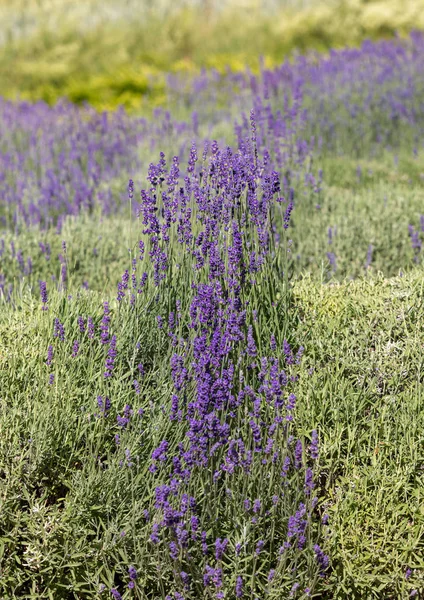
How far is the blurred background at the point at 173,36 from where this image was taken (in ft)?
38.7

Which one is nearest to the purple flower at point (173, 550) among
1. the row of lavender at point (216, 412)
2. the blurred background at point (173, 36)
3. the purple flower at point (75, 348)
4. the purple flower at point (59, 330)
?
the row of lavender at point (216, 412)

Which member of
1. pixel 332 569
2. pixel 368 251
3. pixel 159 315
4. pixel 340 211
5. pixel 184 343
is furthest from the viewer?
pixel 340 211

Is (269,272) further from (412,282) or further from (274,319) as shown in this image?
(412,282)

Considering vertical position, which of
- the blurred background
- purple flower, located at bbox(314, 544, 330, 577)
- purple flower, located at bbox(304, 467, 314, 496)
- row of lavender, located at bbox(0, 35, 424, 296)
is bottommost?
purple flower, located at bbox(314, 544, 330, 577)

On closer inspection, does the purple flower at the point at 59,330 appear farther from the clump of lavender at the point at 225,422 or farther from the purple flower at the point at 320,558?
the purple flower at the point at 320,558

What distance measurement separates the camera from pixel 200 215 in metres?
3.30

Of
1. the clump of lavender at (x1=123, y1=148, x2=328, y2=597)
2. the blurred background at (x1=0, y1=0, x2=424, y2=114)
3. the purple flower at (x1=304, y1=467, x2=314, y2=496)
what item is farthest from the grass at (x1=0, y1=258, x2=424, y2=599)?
the blurred background at (x1=0, y1=0, x2=424, y2=114)

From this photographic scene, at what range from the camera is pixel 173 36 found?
42.2 feet

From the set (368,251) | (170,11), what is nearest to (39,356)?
(368,251)

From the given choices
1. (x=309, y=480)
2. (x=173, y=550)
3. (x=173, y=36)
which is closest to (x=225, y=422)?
(x=309, y=480)

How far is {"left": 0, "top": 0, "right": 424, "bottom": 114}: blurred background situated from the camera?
1179 cm

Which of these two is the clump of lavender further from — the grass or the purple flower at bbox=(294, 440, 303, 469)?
the grass

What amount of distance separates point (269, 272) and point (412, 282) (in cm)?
74

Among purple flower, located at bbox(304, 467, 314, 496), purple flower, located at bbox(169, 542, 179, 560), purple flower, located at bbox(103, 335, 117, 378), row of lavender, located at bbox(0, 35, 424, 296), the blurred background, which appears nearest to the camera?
purple flower, located at bbox(169, 542, 179, 560)
